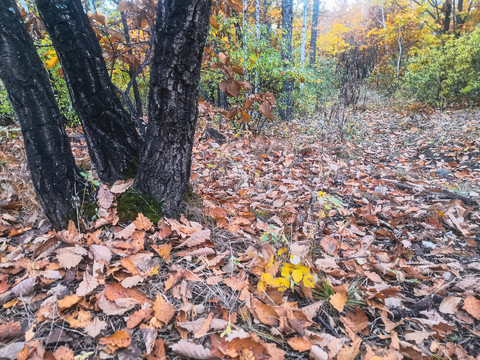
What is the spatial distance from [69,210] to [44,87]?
0.80m

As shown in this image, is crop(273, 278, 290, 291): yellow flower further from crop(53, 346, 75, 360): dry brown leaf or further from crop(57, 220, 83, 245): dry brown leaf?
crop(57, 220, 83, 245): dry brown leaf

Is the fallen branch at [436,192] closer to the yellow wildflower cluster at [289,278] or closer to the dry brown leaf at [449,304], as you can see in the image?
the dry brown leaf at [449,304]

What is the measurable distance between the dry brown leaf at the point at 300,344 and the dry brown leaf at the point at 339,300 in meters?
0.28

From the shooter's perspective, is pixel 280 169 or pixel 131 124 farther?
pixel 280 169

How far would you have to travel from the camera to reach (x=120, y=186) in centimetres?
181

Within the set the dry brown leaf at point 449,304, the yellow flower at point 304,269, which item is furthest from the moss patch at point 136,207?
the dry brown leaf at point 449,304

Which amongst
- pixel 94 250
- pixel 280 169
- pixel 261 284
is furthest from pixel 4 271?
pixel 280 169

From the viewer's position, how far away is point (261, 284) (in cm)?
136

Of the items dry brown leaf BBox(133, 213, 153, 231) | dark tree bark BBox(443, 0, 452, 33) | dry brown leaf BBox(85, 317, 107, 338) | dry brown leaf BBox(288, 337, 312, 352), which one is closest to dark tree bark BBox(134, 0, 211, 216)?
dry brown leaf BBox(133, 213, 153, 231)

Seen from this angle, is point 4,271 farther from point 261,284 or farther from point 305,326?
point 305,326

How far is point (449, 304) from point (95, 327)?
1778 mm

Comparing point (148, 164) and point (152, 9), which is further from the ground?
point (152, 9)

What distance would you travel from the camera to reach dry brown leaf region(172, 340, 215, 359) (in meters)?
1.00

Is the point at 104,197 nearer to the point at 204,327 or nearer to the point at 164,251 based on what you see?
the point at 164,251
